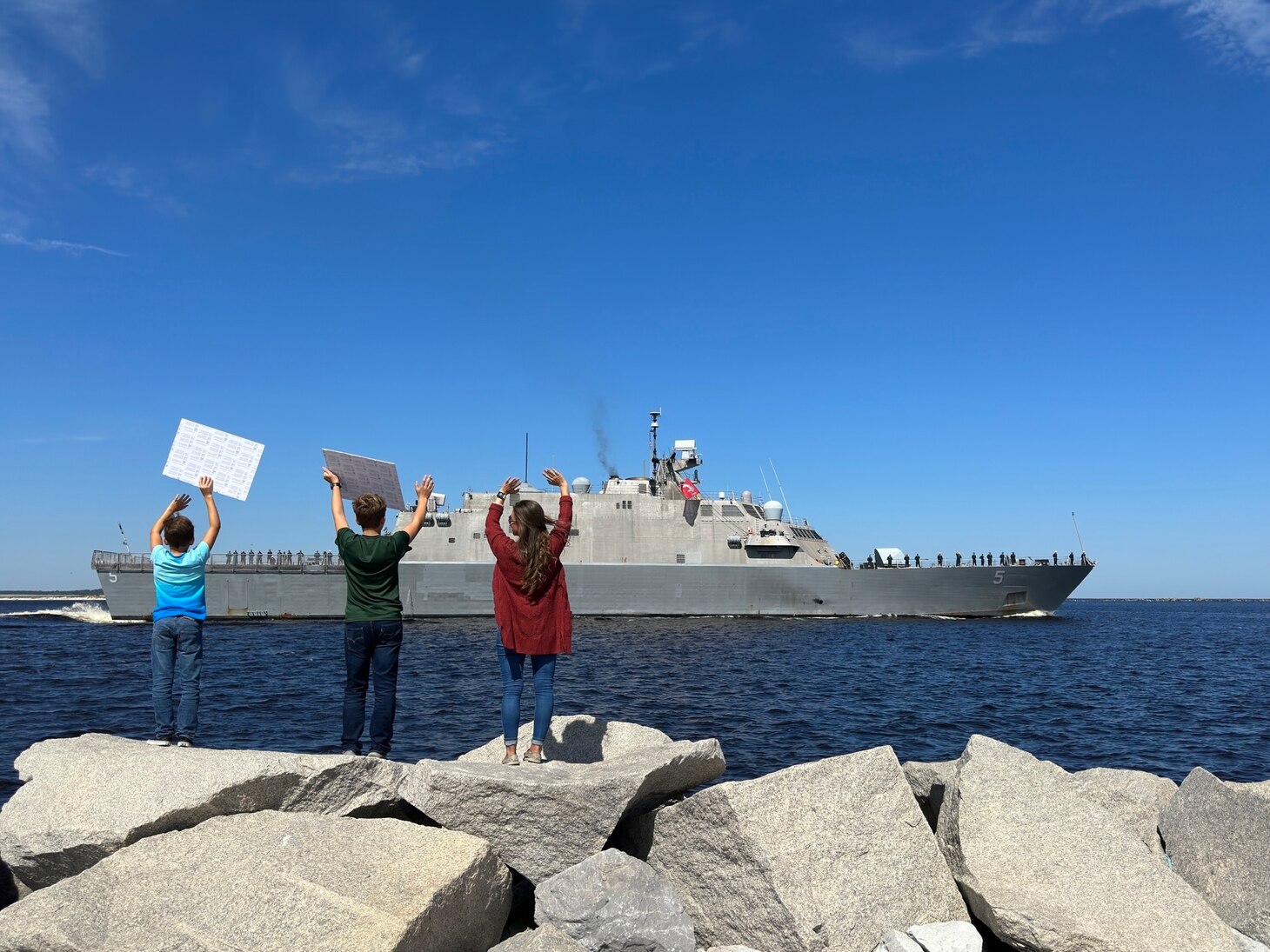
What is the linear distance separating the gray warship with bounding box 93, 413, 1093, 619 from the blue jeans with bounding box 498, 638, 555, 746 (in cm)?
3088

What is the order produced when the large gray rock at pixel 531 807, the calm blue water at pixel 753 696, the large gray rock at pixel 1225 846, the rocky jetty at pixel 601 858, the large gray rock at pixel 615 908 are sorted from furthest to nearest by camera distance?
the calm blue water at pixel 753 696, the large gray rock at pixel 1225 846, the large gray rock at pixel 531 807, the large gray rock at pixel 615 908, the rocky jetty at pixel 601 858

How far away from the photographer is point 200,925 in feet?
9.61

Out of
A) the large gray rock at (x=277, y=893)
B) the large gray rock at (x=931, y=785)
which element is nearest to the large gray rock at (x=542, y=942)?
the large gray rock at (x=277, y=893)

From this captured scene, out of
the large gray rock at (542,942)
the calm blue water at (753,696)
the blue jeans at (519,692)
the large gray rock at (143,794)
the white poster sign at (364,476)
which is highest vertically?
the white poster sign at (364,476)

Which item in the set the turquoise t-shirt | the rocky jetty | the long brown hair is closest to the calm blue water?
the turquoise t-shirt

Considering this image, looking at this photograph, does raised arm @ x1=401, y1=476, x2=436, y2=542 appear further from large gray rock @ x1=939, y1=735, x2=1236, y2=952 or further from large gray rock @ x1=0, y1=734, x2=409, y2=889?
large gray rock @ x1=939, y1=735, x2=1236, y2=952

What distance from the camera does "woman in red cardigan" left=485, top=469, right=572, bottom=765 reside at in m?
4.40

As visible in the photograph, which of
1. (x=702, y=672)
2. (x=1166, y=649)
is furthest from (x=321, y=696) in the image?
(x=1166, y=649)

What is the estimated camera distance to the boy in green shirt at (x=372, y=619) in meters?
4.64

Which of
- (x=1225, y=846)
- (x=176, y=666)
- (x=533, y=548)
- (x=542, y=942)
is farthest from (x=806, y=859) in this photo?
(x=176, y=666)

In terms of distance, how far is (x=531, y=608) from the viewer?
4434 mm

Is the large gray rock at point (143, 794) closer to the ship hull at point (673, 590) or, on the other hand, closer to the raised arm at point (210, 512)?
the raised arm at point (210, 512)

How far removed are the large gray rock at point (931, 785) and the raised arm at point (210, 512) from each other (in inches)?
170

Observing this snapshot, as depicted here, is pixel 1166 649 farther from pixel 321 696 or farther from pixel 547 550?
pixel 547 550
